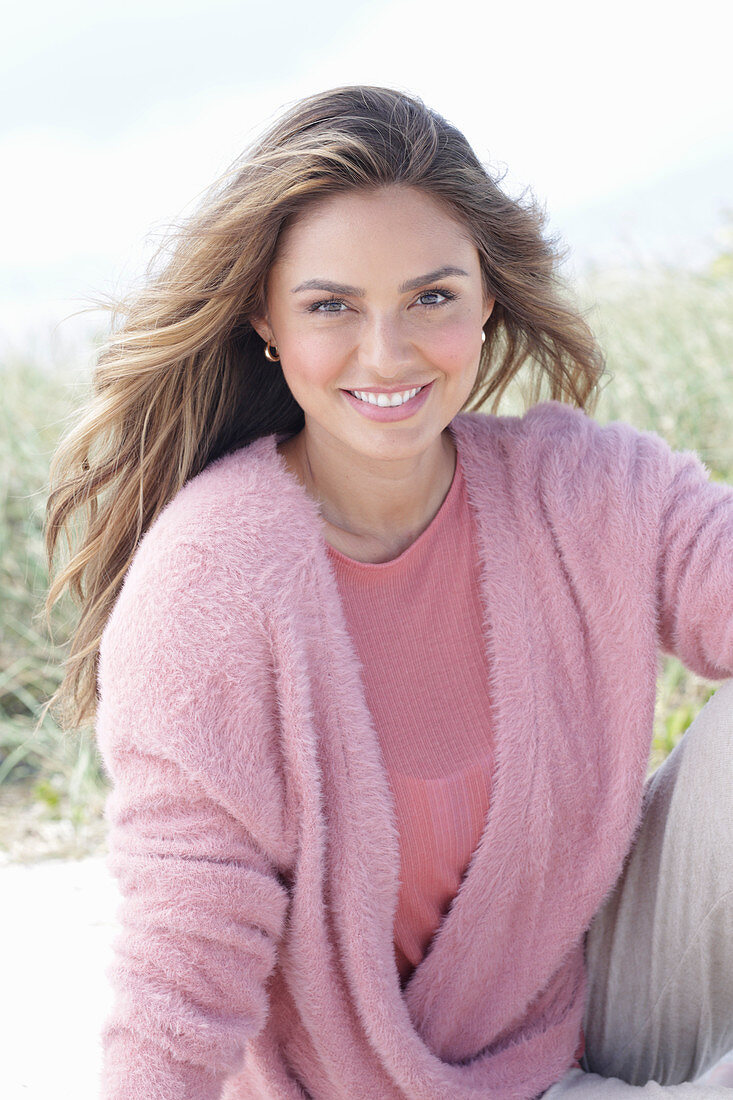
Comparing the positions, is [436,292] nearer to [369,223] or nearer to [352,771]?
[369,223]

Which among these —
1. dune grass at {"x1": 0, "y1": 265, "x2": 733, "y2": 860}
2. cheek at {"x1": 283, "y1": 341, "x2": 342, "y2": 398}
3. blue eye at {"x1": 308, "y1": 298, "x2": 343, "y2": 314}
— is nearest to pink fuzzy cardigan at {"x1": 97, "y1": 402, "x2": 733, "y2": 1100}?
cheek at {"x1": 283, "y1": 341, "x2": 342, "y2": 398}

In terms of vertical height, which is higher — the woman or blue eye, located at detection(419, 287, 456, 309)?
blue eye, located at detection(419, 287, 456, 309)

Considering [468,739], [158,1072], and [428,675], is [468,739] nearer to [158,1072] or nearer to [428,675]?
[428,675]

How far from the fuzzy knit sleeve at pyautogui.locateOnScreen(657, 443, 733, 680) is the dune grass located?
1079 mm

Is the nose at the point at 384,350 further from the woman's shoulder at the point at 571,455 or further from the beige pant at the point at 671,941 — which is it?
the beige pant at the point at 671,941

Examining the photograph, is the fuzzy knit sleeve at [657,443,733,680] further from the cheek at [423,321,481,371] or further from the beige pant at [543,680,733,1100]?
the cheek at [423,321,481,371]

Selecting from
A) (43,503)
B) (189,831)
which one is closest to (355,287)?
(189,831)

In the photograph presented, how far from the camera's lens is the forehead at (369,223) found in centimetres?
155

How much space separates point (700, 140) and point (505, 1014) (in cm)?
1684

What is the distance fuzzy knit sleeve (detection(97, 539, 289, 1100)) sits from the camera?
1341 mm

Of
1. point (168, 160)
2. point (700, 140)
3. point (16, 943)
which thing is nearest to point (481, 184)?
point (16, 943)

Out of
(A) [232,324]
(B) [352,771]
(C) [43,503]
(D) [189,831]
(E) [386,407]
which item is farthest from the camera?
(C) [43,503]

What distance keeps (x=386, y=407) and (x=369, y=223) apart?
0.83ft

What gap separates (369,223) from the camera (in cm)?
155
